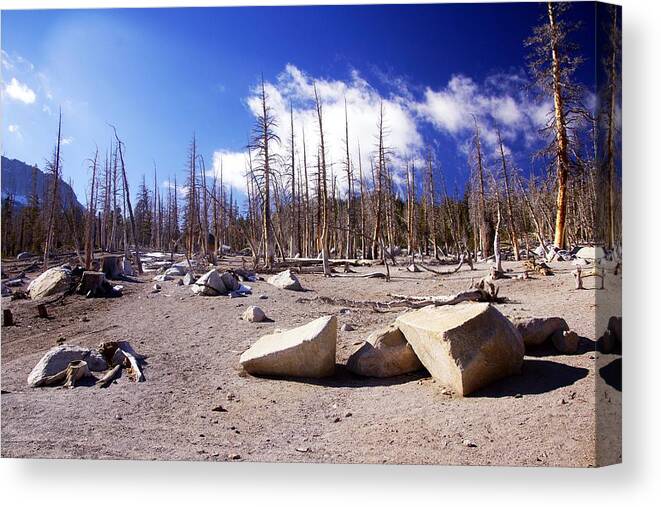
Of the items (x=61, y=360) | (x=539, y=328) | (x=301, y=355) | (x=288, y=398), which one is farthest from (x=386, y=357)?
(x=61, y=360)

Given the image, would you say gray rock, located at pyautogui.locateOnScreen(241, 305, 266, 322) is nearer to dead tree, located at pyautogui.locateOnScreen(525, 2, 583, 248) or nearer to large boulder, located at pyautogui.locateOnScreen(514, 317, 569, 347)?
large boulder, located at pyautogui.locateOnScreen(514, 317, 569, 347)

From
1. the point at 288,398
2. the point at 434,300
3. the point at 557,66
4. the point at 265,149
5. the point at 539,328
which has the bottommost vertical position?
the point at 288,398

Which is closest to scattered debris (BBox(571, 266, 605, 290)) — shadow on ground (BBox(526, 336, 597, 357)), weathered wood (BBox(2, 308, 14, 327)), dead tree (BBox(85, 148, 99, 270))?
shadow on ground (BBox(526, 336, 597, 357))

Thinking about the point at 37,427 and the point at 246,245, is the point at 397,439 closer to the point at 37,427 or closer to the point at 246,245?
the point at 246,245

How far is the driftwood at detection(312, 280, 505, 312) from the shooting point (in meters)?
4.33

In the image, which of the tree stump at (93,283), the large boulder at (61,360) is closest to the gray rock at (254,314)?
the large boulder at (61,360)

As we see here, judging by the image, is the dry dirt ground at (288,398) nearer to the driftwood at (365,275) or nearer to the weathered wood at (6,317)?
the weathered wood at (6,317)

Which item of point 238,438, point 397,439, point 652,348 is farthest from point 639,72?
point 238,438

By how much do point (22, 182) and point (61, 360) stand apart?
5.69 feet

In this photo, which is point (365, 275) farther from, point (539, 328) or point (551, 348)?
point (551, 348)

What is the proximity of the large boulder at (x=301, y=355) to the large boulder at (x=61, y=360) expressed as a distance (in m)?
Answer: 1.34

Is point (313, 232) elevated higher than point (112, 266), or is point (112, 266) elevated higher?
point (313, 232)

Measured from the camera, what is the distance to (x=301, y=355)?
4.09m

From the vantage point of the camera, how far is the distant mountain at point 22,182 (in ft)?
14.3
